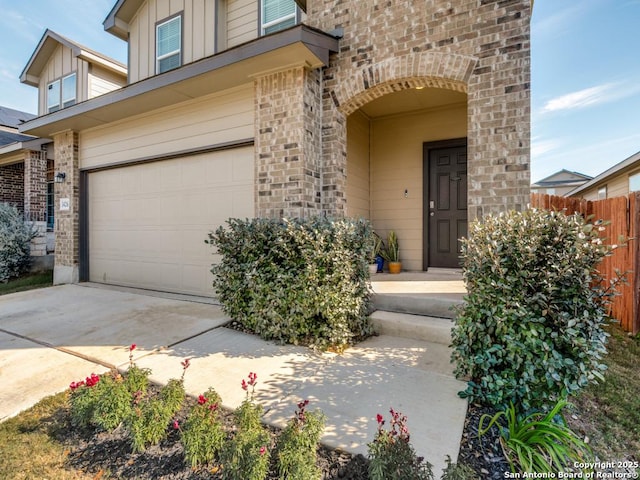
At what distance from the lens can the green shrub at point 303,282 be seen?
Answer: 12.0 feet

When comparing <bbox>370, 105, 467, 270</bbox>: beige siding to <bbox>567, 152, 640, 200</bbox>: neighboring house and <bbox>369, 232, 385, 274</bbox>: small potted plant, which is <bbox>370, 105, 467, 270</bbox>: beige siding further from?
<bbox>567, 152, 640, 200</bbox>: neighboring house

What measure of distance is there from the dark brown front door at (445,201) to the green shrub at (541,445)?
422 centimetres

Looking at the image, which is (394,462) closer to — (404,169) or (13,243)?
(404,169)

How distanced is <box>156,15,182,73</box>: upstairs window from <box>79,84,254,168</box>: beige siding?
1.61 m

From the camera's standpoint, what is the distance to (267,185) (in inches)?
199

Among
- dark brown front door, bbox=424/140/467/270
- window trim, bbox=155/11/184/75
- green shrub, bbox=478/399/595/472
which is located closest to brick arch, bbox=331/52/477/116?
dark brown front door, bbox=424/140/467/270

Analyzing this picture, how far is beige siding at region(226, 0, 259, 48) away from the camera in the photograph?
645 cm

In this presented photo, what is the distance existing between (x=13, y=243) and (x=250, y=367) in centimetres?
926

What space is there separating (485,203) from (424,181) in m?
2.55

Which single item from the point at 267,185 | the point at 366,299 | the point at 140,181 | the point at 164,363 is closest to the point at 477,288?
the point at 366,299

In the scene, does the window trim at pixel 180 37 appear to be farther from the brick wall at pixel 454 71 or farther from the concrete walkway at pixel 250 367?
the concrete walkway at pixel 250 367

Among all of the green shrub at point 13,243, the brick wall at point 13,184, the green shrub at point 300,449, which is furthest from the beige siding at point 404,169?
the brick wall at point 13,184

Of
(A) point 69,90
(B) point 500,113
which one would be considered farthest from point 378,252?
(A) point 69,90

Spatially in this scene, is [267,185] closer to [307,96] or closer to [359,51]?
[307,96]
